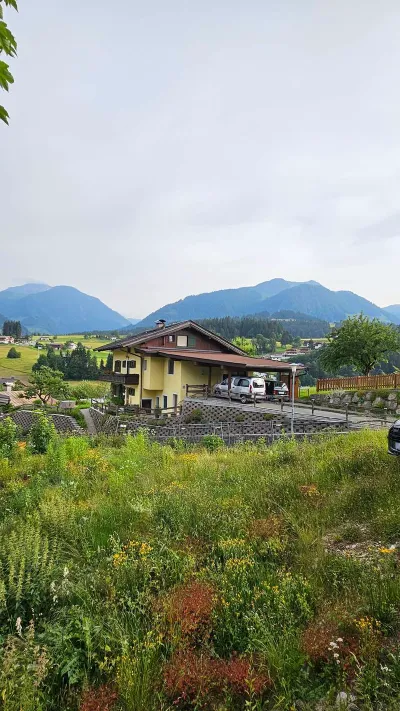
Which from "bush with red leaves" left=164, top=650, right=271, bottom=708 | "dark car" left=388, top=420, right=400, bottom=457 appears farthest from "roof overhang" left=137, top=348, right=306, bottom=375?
"bush with red leaves" left=164, top=650, right=271, bottom=708

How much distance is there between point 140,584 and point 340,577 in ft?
6.59

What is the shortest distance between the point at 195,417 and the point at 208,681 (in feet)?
79.7

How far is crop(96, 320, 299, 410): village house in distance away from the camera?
1291 inches

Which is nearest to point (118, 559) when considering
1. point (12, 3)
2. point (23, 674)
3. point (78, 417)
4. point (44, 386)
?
point (23, 674)

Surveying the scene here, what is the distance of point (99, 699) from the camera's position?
268 cm

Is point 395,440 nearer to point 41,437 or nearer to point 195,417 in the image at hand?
point 41,437

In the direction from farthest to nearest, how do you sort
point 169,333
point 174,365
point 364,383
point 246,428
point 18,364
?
1. point 18,364
2. point 169,333
3. point 174,365
4. point 364,383
5. point 246,428

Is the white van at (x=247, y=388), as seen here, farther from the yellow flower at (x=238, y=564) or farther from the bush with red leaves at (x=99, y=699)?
the bush with red leaves at (x=99, y=699)

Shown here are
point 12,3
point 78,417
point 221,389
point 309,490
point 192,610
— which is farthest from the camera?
point 78,417

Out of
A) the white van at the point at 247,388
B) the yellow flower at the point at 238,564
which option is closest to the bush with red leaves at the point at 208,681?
the yellow flower at the point at 238,564

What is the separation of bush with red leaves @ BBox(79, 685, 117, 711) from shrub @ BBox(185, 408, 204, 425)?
23.9 metres

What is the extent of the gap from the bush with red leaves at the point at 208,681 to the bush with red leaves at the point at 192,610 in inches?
12.1

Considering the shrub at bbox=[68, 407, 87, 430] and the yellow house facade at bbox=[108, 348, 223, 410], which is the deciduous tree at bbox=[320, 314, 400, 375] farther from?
the shrub at bbox=[68, 407, 87, 430]

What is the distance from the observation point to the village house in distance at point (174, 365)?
32.8 m
